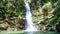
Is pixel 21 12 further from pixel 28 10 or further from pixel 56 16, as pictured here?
pixel 56 16

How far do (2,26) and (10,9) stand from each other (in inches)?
169

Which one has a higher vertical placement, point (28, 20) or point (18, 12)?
point (18, 12)

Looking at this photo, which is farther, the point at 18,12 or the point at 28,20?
the point at 28,20

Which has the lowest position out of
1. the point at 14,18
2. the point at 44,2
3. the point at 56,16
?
the point at 56,16

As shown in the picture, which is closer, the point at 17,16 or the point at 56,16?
the point at 56,16

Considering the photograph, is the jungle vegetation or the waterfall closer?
the jungle vegetation

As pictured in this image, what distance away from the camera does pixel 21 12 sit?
37250 mm

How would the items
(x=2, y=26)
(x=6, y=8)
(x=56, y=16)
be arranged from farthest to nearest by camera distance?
1. (x=6, y=8)
2. (x=2, y=26)
3. (x=56, y=16)

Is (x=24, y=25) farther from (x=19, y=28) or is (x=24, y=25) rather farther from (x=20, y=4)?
(x=20, y=4)

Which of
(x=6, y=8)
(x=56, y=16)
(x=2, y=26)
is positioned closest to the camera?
(x=56, y=16)

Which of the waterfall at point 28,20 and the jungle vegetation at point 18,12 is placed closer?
the jungle vegetation at point 18,12

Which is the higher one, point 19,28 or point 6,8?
point 6,8

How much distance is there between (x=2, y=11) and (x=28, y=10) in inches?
216

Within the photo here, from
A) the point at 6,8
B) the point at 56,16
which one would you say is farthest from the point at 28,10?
the point at 56,16
